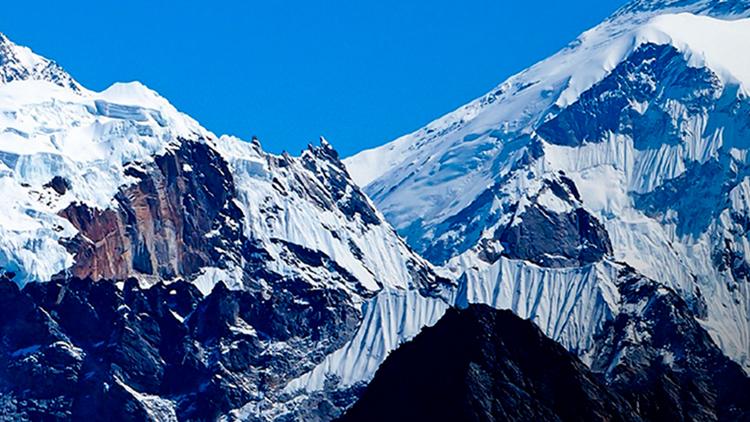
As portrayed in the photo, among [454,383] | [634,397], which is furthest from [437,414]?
[634,397]

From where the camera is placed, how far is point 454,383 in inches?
7205

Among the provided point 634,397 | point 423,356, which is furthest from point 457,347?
point 634,397

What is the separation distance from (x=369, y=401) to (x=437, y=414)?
6930 mm

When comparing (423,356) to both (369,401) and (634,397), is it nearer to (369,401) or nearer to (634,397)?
(369,401)

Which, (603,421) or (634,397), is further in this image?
(634,397)

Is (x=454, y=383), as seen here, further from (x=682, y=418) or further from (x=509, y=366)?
(x=682, y=418)

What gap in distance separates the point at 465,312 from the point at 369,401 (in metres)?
9.24

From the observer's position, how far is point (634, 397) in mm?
196625

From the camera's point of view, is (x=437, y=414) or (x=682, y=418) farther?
(x=682, y=418)

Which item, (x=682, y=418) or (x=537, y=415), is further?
(x=682, y=418)

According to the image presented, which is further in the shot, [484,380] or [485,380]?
[485,380]

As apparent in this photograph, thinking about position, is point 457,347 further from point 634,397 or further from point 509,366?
point 634,397

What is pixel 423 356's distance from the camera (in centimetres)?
18850

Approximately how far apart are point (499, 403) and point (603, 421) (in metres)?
7.25
